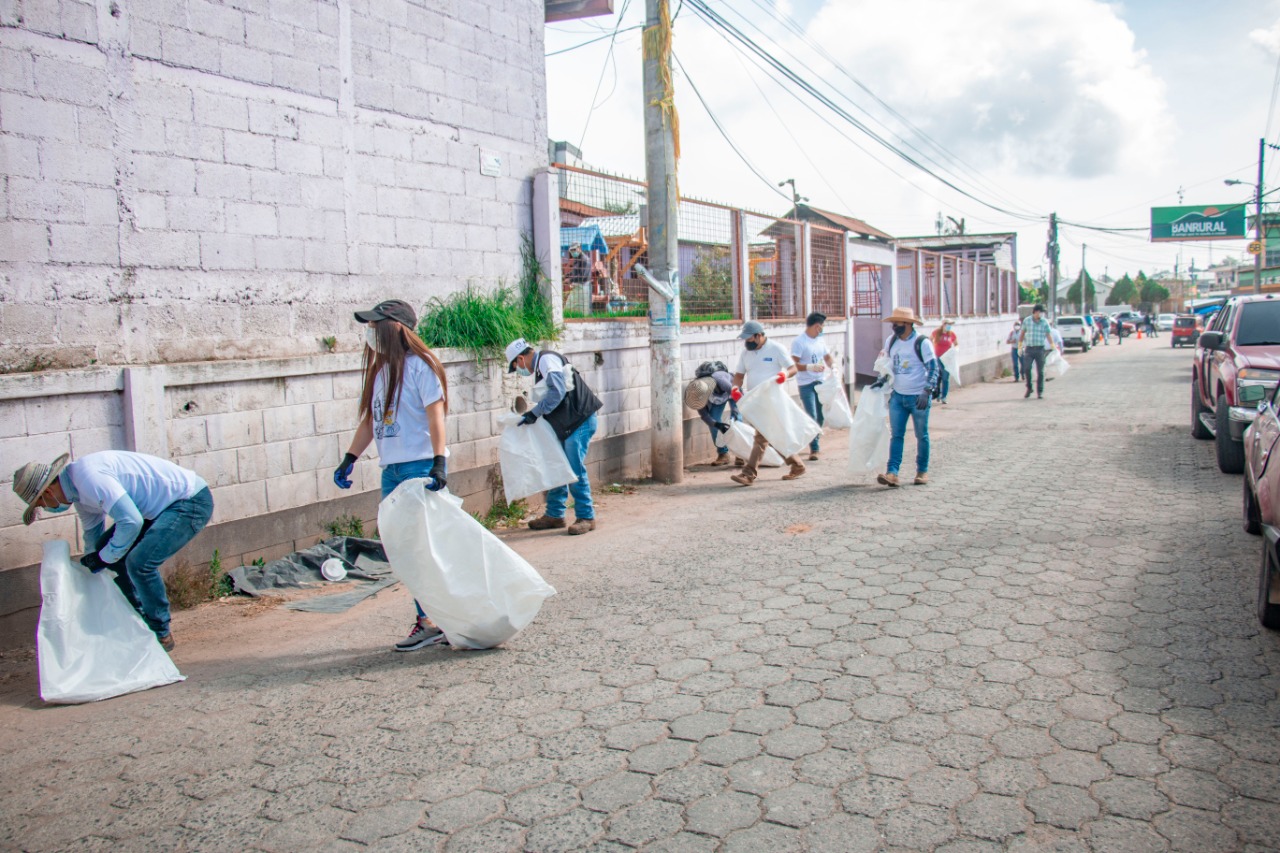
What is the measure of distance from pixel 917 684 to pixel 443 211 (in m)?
5.78

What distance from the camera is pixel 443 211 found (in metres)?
8.14

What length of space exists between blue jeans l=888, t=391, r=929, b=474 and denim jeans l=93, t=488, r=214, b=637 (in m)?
6.11

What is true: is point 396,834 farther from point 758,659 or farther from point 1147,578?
point 1147,578

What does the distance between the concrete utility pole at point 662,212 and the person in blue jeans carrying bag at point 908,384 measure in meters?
2.10

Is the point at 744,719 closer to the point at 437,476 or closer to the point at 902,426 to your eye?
the point at 437,476

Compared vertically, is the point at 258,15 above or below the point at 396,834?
above

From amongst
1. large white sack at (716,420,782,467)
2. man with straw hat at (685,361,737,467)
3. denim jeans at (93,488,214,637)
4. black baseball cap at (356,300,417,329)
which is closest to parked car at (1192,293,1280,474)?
large white sack at (716,420,782,467)

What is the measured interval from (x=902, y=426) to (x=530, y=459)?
3663 millimetres

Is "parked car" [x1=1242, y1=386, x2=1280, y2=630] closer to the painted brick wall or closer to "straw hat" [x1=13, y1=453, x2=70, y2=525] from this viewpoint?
"straw hat" [x1=13, y1=453, x2=70, y2=525]

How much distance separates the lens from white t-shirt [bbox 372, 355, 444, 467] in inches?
195

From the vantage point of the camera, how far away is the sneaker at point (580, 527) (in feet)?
25.5

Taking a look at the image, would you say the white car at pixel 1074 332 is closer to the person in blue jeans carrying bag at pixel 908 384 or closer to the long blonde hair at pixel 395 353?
the person in blue jeans carrying bag at pixel 908 384

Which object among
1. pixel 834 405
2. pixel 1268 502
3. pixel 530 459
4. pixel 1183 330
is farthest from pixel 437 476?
pixel 1183 330

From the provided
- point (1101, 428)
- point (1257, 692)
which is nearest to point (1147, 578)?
point (1257, 692)
